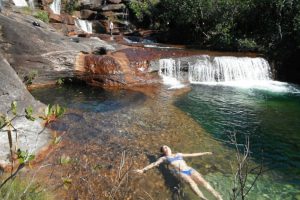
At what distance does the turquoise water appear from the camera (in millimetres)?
7105

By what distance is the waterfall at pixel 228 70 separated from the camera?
1709 cm

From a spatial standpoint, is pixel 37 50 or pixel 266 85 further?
pixel 266 85

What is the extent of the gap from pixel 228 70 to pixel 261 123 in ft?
22.7

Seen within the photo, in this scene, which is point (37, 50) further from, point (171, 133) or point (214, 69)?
point (214, 69)

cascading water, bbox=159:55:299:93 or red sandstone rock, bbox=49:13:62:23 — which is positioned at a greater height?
red sandstone rock, bbox=49:13:62:23

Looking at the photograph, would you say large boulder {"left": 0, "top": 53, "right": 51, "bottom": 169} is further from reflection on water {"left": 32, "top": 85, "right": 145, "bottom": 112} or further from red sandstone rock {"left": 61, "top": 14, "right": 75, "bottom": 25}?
red sandstone rock {"left": 61, "top": 14, "right": 75, "bottom": 25}

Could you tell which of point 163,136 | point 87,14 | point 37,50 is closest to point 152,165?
point 163,136

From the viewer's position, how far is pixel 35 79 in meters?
14.6

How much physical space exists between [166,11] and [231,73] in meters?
10.6

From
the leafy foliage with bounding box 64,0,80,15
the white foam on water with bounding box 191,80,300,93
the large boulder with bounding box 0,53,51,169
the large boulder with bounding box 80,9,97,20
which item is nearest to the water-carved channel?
the white foam on water with bounding box 191,80,300,93

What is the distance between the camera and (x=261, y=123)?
10.8m

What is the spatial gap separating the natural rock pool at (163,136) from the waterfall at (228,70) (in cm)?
213

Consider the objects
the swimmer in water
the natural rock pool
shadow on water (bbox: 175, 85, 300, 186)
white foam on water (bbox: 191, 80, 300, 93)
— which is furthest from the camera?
white foam on water (bbox: 191, 80, 300, 93)

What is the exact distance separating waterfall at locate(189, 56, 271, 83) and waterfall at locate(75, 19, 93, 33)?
1258 centimetres
